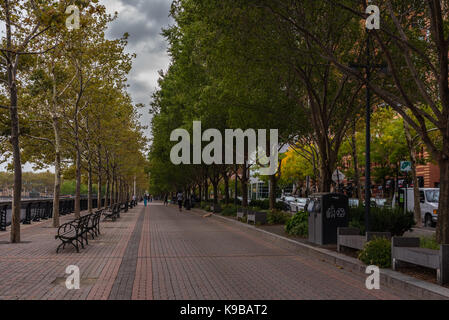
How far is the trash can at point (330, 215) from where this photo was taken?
1352 cm

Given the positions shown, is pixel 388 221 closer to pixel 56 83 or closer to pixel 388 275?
pixel 388 275

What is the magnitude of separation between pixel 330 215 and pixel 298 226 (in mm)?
3047

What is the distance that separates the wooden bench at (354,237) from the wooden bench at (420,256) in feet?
3.99

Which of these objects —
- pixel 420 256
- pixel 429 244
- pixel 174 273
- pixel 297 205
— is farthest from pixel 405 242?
pixel 297 205

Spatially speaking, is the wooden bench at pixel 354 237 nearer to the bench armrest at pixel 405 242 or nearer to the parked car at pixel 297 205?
the bench armrest at pixel 405 242

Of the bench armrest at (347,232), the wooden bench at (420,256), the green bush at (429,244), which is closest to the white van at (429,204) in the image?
the bench armrest at (347,232)

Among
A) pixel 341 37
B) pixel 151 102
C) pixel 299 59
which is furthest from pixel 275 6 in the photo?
pixel 151 102

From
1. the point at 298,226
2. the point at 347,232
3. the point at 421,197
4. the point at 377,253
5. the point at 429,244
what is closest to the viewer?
the point at 377,253

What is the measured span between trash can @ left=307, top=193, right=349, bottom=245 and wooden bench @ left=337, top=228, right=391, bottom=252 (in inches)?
45.4

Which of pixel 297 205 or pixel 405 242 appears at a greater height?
pixel 405 242

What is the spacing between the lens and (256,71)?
15.9 meters

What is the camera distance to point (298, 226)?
54.1 ft

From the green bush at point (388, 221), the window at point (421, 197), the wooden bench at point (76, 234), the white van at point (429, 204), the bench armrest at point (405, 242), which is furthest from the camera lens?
the window at point (421, 197)
